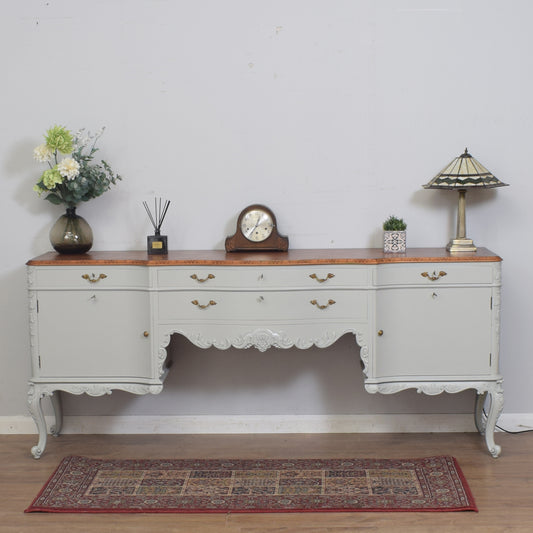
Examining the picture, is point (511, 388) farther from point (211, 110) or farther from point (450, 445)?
point (211, 110)

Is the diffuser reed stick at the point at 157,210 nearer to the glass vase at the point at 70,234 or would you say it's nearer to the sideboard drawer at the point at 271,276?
the glass vase at the point at 70,234

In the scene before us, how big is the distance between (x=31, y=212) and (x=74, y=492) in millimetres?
1355

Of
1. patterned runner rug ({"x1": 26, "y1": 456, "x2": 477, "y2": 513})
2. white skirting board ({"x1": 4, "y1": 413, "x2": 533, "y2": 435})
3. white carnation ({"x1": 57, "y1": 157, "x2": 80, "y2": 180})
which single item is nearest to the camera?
patterned runner rug ({"x1": 26, "y1": 456, "x2": 477, "y2": 513})

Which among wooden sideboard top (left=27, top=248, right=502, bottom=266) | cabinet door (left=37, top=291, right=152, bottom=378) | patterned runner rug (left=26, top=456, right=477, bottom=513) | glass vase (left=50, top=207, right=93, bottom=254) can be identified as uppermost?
glass vase (left=50, top=207, right=93, bottom=254)

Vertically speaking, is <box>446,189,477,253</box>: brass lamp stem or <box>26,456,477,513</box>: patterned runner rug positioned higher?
<box>446,189,477,253</box>: brass lamp stem

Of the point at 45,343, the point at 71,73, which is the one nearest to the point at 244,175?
the point at 71,73

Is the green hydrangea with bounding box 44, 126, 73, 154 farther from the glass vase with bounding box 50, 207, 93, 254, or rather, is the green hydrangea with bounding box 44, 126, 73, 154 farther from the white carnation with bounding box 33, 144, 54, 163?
the glass vase with bounding box 50, 207, 93, 254

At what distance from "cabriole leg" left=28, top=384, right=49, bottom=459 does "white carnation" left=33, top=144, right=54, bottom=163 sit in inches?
40.1

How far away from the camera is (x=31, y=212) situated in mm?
3547

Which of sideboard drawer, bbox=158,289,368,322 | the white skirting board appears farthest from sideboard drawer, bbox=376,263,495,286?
the white skirting board

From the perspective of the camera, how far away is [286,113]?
11.3ft

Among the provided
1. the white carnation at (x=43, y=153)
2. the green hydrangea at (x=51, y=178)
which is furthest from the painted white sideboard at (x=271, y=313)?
the white carnation at (x=43, y=153)

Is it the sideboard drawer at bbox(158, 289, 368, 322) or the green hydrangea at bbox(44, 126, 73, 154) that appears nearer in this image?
the sideboard drawer at bbox(158, 289, 368, 322)

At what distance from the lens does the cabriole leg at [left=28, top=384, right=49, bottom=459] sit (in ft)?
10.8
